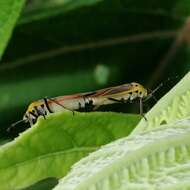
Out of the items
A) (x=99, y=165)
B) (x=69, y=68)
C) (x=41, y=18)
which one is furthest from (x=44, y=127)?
(x=69, y=68)

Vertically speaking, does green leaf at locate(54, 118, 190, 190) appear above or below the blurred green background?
below

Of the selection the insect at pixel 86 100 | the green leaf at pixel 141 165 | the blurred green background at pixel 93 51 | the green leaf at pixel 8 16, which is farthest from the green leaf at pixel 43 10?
the green leaf at pixel 141 165

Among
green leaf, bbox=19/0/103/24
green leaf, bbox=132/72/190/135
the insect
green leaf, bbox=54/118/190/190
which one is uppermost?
green leaf, bbox=19/0/103/24

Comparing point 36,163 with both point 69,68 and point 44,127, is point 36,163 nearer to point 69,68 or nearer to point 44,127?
point 44,127

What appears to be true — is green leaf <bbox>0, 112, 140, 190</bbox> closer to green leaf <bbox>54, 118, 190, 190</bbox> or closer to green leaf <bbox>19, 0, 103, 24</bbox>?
green leaf <bbox>54, 118, 190, 190</bbox>

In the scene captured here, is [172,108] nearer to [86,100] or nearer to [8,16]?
[8,16]

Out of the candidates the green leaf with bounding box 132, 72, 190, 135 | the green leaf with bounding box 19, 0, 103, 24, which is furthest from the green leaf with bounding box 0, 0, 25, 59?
the green leaf with bounding box 19, 0, 103, 24
